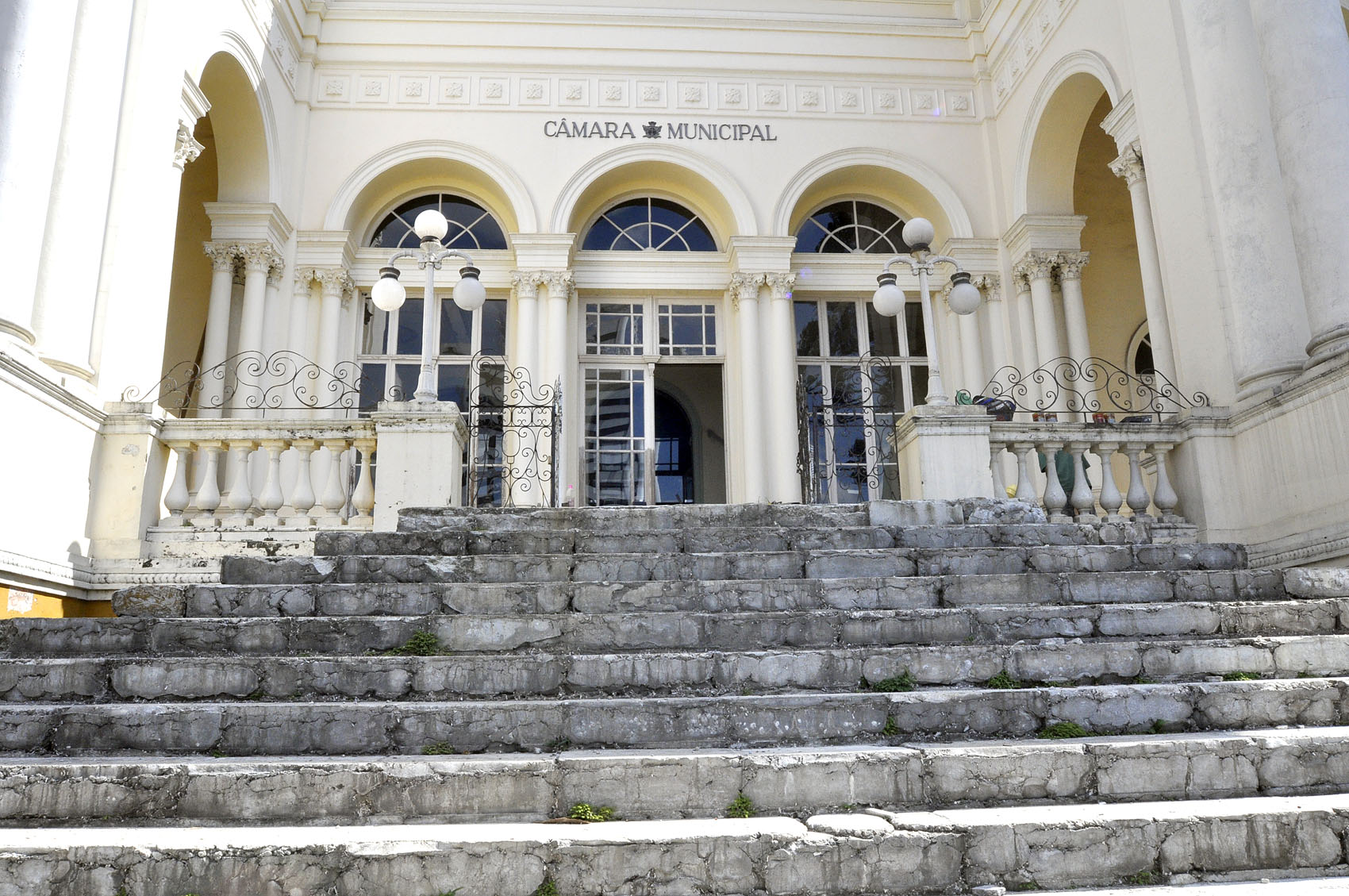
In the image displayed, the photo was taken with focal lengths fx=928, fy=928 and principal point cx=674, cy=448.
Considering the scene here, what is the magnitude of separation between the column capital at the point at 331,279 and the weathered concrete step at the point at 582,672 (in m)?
9.07

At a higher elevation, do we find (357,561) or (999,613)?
(357,561)

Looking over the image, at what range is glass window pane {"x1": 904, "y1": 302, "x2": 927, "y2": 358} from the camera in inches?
521

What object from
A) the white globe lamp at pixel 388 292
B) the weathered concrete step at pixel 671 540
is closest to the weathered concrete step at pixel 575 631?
the weathered concrete step at pixel 671 540

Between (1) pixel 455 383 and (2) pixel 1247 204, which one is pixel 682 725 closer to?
(2) pixel 1247 204

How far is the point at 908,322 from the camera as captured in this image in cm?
1334

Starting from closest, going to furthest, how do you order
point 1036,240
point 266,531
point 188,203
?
point 266,531, point 1036,240, point 188,203

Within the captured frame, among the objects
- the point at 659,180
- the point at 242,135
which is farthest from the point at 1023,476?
the point at 242,135

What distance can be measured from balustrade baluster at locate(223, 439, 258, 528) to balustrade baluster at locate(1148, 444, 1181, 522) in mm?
7498

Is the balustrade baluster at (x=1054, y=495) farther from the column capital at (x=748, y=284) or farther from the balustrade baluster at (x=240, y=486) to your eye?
the balustrade baluster at (x=240, y=486)

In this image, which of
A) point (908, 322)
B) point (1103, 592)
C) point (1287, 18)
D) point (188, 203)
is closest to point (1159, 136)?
point (1287, 18)

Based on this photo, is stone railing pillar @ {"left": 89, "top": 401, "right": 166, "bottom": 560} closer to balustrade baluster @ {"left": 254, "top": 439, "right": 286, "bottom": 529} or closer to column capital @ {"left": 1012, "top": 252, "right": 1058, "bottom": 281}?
balustrade baluster @ {"left": 254, "top": 439, "right": 286, "bottom": 529}

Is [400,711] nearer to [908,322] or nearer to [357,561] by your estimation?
[357,561]

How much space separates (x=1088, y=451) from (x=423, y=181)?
9.60m

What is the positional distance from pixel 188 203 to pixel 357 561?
10520mm
